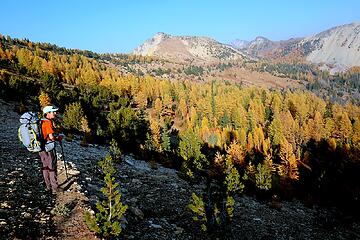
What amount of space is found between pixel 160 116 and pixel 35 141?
395ft

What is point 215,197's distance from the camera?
73.8ft

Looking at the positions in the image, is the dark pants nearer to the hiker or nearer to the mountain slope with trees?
the hiker

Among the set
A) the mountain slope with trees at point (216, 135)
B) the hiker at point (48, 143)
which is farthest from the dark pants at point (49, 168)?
the mountain slope with trees at point (216, 135)

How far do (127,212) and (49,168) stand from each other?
14.9 feet

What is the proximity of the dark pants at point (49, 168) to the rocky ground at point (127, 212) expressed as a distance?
440mm

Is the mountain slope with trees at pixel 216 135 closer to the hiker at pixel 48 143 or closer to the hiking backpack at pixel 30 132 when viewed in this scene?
the hiker at pixel 48 143

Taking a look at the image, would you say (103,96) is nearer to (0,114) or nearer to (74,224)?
(0,114)

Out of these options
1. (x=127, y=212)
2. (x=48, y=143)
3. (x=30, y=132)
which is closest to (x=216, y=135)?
(x=127, y=212)

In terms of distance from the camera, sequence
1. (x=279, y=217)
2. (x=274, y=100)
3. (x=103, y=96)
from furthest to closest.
Answer: (x=274, y=100) → (x=103, y=96) → (x=279, y=217)

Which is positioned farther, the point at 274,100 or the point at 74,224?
the point at 274,100

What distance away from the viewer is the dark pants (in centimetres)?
1312

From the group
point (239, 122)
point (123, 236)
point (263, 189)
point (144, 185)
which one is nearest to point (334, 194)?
point (263, 189)

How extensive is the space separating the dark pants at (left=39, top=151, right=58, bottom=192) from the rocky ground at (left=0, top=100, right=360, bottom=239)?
0.44m

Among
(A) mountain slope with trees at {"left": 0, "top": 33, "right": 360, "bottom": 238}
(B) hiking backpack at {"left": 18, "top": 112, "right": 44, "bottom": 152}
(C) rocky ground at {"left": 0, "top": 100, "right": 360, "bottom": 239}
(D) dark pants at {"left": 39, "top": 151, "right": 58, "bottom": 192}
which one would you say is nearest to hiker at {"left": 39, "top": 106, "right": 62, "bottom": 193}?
(D) dark pants at {"left": 39, "top": 151, "right": 58, "bottom": 192}
